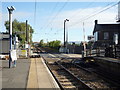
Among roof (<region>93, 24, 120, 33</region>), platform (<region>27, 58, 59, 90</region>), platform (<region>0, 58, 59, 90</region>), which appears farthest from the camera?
roof (<region>93, 24, 120, 33</region>)

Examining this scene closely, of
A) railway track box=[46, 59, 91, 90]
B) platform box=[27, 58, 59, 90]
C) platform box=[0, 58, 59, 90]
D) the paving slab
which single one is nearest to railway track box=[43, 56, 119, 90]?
railway track box=[46, 59, 91, 90]

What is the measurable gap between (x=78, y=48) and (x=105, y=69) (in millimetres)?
45014

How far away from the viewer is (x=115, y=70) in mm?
15188

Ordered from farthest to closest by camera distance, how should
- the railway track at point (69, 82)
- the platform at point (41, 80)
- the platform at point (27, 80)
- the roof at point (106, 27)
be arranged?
the roof at point (106, 27), the railway track at point (69, 82), the platform at point (41, 80), the platform at point (27, 80)

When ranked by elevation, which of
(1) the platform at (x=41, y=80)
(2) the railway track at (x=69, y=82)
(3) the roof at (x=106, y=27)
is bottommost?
(2) the railway track at (x=69, y=82)

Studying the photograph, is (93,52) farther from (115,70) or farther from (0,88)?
(0,88)

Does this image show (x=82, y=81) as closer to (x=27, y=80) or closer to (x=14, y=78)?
(x=27, y=80)

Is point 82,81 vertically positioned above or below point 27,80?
below

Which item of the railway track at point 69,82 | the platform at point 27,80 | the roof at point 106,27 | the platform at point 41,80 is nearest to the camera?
the platform at point 27,80

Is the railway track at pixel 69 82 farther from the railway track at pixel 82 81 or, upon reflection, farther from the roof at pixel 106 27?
the roof at pixel 106 27

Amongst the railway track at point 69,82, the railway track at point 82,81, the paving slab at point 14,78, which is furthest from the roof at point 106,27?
the paving slab at point 14,78

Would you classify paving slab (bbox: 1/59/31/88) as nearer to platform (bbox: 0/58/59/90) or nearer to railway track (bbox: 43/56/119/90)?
platform (bbox: 0/58/59/90)

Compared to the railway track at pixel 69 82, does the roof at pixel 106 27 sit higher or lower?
higher

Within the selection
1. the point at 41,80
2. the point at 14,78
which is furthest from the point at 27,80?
the point at 14,78
